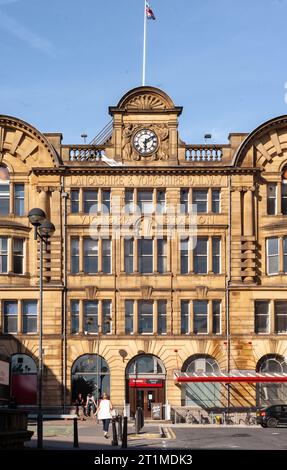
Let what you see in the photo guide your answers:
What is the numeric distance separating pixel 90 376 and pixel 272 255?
50.2 ft

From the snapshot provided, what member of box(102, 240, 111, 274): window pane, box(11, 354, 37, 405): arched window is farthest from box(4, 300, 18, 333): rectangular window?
box(102, 240, 111, 274): window pane

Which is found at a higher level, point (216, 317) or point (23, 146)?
point (23, 146)

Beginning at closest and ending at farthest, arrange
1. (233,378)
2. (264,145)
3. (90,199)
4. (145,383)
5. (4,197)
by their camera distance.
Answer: (233,378)
(145,383)
(90,199)
(4,197)
(264,145)

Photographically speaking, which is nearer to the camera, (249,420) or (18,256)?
(249,420)

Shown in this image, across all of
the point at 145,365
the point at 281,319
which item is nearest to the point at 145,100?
the point at 281,319

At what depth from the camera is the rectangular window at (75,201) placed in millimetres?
64500

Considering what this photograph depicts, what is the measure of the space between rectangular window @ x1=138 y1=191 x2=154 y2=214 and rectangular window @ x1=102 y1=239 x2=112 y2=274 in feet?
11.0

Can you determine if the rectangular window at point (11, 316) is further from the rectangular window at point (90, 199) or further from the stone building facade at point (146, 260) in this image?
the rectangular window at point (90, 199)

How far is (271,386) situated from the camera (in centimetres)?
6272

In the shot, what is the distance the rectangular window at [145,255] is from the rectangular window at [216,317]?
5.10 metres

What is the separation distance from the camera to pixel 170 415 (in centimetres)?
6022

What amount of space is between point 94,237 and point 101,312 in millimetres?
5316

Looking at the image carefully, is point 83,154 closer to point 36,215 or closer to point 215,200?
point 215,200

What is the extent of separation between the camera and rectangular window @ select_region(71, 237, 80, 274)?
64.1 metres
